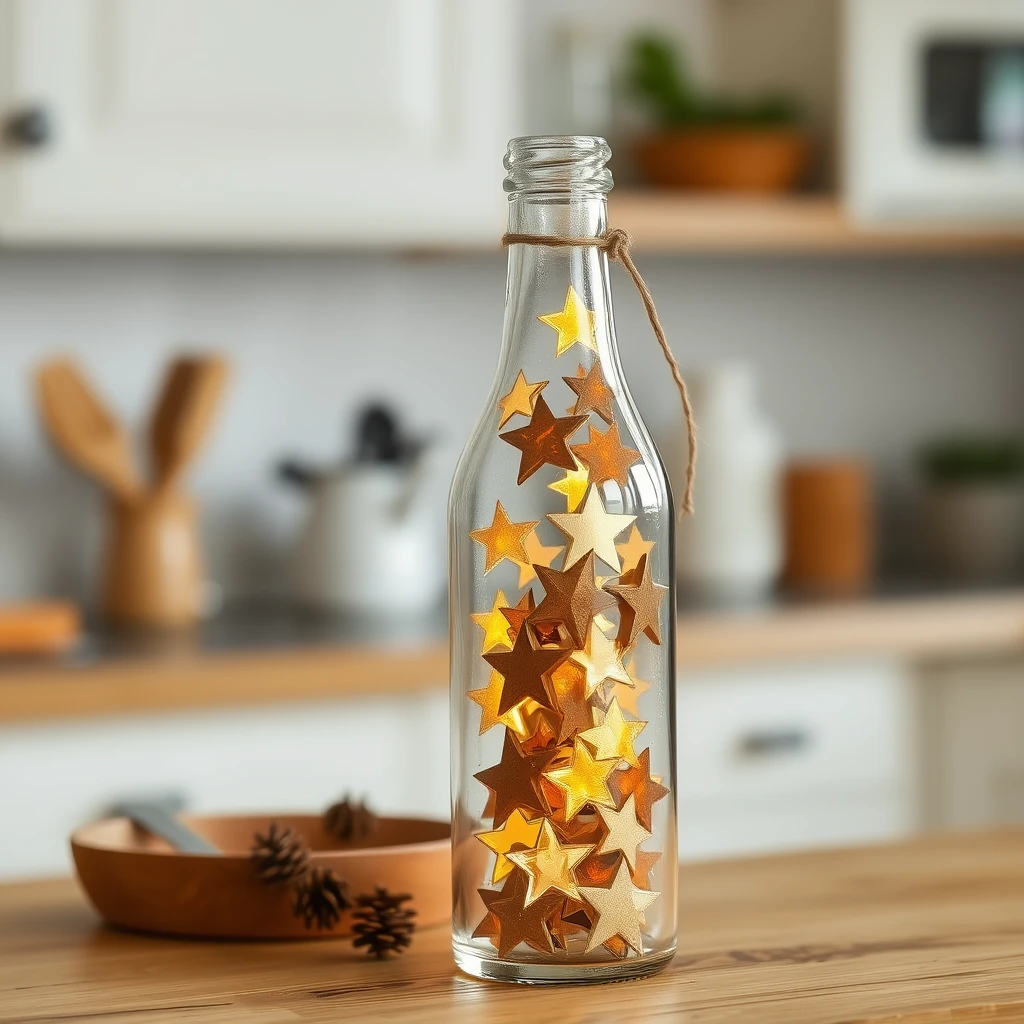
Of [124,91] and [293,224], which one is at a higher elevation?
[124,91]

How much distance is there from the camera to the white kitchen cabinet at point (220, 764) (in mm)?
1665

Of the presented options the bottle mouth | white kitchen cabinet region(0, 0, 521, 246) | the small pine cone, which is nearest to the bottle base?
the small pine cone

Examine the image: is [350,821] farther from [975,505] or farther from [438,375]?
[975,505]

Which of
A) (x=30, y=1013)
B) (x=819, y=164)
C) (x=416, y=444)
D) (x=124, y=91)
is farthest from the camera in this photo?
(x=819, y=164)

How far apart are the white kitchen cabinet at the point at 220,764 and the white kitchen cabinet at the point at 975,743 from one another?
0.67 metres

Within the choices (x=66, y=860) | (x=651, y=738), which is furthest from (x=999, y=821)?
(x=651, y=738)

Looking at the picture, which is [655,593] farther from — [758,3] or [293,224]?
[758,3]

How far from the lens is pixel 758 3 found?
99.1 inches

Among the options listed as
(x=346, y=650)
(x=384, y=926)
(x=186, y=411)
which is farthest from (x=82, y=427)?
(x=384, y=926)

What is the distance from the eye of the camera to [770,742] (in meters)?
1.97

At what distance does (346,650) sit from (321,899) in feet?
3.73

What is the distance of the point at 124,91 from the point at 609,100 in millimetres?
854

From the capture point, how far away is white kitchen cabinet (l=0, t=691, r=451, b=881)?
167 centimetres

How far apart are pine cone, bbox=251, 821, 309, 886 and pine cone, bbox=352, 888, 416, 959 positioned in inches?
1.2
